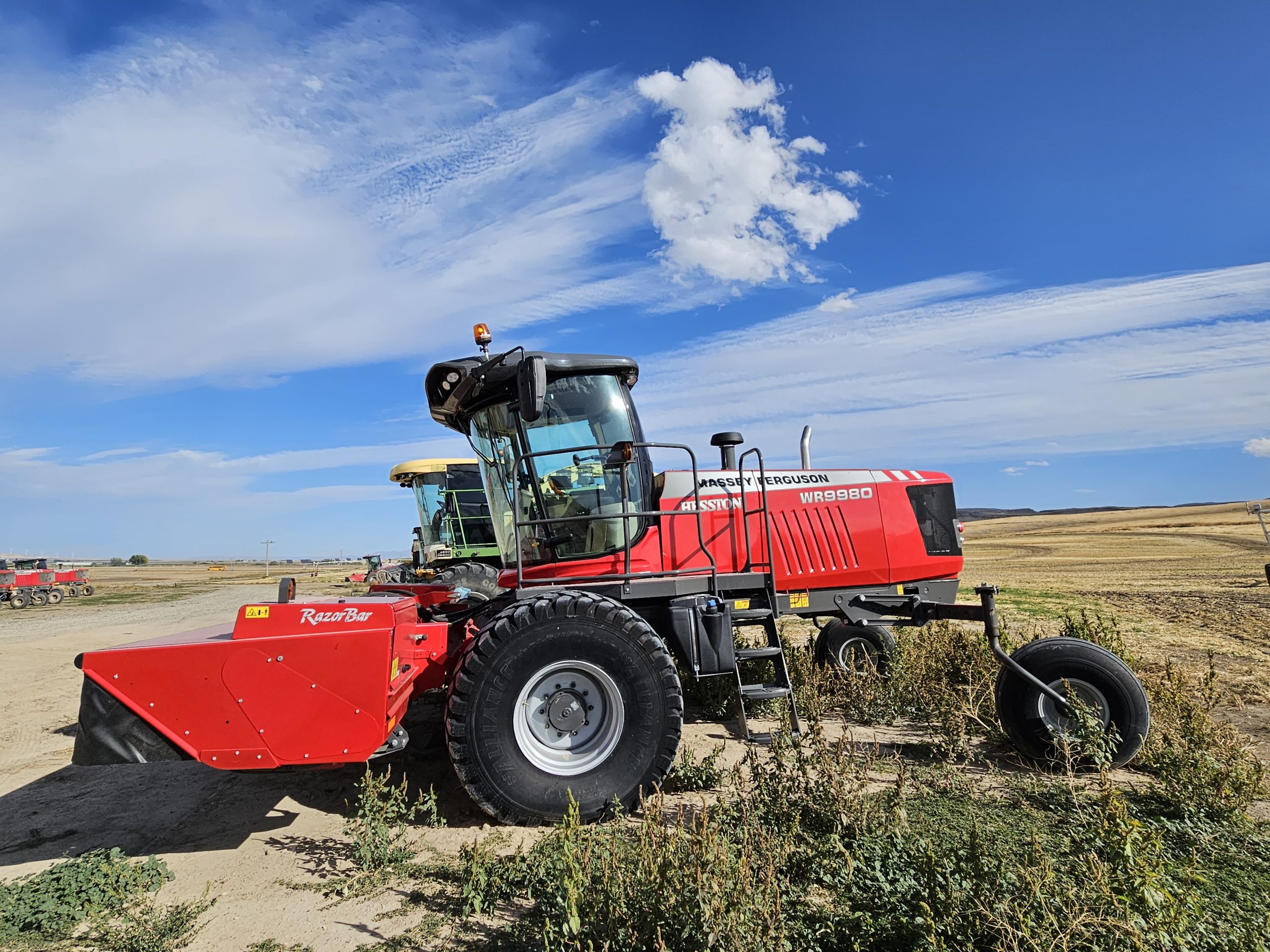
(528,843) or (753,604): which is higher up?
(753,604)

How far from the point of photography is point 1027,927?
7.98ft

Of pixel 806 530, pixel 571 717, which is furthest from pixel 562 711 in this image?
pixel 806 530

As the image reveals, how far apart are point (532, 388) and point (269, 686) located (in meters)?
2.20

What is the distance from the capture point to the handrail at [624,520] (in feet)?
16.1

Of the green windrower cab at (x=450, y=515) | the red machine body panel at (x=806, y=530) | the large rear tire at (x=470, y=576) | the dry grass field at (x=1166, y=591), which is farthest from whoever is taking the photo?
the green windrower cab at (x=450, y=515)

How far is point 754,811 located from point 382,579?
17931 millimetres

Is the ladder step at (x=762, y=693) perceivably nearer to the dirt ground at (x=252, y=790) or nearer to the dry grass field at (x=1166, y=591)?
the dirt ground at (x=252, y=790)

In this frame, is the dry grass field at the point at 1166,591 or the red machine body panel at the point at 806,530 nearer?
the red machine body panel at the point at 806,530

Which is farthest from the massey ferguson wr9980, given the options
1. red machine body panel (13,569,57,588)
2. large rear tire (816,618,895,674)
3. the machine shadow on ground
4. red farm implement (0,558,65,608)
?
red machine body panel (13,569,57,588)

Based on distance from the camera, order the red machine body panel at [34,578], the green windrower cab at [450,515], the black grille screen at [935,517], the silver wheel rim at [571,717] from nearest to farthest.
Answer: the silver wheel rim at [571,717] → the black grille screen at [935,517] → the green windrower cab at [450,515] → the red machine body panel at [34,578]

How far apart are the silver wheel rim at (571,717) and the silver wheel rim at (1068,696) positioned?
2.84 m

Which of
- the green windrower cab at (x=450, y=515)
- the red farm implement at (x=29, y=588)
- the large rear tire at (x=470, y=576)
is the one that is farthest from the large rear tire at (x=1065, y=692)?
the red farm implement at (x=29, y=588)

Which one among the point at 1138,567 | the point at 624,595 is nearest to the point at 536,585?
the point at 624,595

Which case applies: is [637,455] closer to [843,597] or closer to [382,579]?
[843,597]
